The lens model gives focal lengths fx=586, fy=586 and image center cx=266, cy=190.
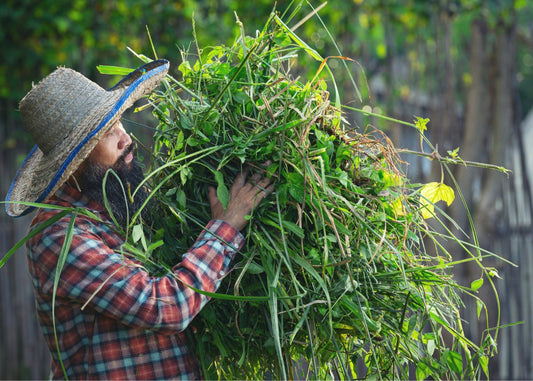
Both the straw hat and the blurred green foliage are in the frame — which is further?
the blurred green foliage

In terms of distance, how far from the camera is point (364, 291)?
5.17ft

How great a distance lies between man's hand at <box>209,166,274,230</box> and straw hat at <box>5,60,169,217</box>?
0.39 metres

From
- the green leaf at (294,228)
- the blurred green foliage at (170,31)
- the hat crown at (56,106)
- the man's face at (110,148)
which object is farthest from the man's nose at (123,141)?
the blurred green foliage at (170,31)

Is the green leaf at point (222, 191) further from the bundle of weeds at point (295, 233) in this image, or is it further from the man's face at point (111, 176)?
the man's face at point (111, 176)

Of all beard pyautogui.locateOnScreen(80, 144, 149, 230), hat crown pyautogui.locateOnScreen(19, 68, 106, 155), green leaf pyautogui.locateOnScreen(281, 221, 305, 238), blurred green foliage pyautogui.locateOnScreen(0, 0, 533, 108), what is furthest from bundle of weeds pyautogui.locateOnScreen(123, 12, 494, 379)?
blurred green foliage pyautogui.locateOnScreen(0, 0, 533, 108)

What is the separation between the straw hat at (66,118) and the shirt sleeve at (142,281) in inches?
8.3

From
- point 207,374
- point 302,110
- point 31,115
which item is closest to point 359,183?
point 302,110

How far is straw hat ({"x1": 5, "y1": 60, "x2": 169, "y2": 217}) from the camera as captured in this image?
160 cm

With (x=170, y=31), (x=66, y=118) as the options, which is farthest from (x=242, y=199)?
(x=170, y=31)

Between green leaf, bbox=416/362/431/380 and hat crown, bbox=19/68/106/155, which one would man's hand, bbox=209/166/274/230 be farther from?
green leaf, bbox=416/362/431/380

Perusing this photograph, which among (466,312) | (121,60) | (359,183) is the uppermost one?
(121,60)

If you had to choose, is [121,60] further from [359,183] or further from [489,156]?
[359,183]

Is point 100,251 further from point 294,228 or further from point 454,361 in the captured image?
point 454,361

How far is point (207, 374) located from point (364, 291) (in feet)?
1.61
